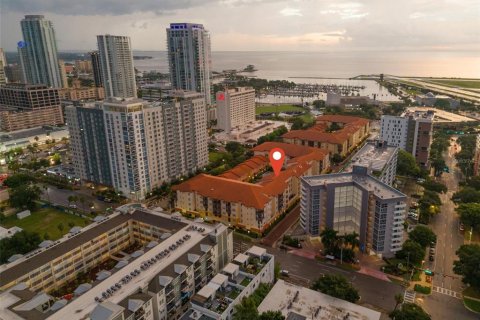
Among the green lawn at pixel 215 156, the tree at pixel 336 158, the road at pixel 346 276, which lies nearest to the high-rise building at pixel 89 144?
the green lawn at pixel 215 156

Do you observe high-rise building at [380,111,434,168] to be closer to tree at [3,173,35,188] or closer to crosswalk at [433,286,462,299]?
crosswalk at [433,286,462,299]

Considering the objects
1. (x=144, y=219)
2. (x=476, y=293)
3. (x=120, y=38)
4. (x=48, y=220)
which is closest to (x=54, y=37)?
(x=120, y=38)

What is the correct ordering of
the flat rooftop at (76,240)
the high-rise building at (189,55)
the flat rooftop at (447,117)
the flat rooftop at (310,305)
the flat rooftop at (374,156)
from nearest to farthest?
the flat rooftop at (310,305)
the flat rooftop at (76,240)
the flat rooftop at (374,156)
the flat rooftop at (447,117)
the high-rise building at (189,55)

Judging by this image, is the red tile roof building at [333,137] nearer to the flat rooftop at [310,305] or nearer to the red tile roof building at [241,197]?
the red tile roof building at [241,197]

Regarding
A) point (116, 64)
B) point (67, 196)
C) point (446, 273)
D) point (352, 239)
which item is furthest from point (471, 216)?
point (116, 64)

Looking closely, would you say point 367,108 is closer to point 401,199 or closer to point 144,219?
point 401,199
